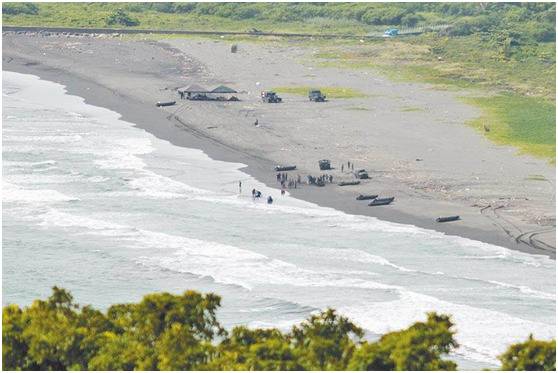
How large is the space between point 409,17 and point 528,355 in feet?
490

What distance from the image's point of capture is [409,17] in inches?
7047

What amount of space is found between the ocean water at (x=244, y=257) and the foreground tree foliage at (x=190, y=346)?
14241mm

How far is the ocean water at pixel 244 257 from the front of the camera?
5378 centimetres

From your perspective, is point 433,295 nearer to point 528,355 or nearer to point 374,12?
point 528,355

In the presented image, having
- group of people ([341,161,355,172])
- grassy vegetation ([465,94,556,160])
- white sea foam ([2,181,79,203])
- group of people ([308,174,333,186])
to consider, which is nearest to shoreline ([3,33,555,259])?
group of people ([308,174,333,186])

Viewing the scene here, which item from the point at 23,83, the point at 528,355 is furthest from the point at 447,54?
the point at 528,355

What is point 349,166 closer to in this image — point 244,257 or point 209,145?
point 209,145

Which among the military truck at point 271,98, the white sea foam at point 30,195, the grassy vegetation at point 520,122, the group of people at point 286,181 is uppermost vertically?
the military truck at point 271,98

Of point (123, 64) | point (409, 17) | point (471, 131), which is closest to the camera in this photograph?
point (471, 131)

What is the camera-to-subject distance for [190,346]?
32906mm

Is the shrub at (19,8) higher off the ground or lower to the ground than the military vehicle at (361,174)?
higher

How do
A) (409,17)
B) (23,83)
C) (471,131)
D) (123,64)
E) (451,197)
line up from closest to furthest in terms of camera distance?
(451,197), (471,131), (23,83), (123,64), (409,17)

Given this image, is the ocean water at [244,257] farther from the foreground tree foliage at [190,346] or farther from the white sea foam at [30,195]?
the foreground tree foliage at [190,346]

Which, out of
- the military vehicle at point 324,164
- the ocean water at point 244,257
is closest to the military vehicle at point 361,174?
the military vehicle at point 324,164
